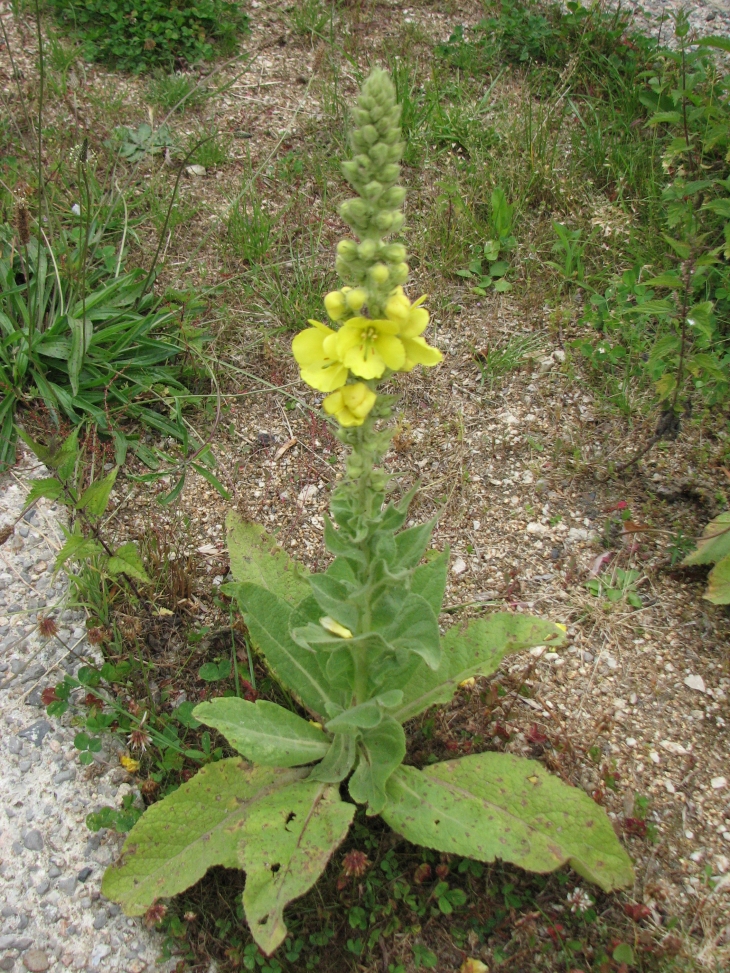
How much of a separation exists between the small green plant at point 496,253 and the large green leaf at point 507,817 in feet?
8.20

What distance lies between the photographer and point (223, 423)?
3766 mm

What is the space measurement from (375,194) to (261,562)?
5.10 ft

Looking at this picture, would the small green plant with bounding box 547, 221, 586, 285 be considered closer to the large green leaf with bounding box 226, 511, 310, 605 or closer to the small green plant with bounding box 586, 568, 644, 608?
the small green plant with bounding box 586, 568, 644, 608

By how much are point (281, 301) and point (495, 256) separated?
3.82 ft

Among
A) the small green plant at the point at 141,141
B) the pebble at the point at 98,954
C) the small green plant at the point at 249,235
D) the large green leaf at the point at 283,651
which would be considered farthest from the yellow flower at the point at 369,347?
the small green plant at the point at 141,141

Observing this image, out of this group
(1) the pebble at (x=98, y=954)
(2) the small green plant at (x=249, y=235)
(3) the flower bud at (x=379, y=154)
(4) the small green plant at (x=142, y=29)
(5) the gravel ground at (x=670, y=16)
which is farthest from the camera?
(5) the gravel ground at (x=670, y=16)

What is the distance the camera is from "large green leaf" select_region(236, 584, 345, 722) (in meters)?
2.69

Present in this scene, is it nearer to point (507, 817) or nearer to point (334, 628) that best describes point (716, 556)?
point (507, 817)

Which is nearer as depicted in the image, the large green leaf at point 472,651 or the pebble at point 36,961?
the pebble at point 36,961

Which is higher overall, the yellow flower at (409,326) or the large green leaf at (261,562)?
the yellow flower at (409,326)

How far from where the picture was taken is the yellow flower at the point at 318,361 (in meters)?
1.92

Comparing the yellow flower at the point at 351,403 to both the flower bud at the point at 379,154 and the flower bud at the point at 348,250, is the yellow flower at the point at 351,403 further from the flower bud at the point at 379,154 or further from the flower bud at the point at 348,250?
the flower bud at the point at 379,154

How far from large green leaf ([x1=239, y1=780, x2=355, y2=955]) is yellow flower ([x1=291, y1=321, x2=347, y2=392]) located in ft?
4.39

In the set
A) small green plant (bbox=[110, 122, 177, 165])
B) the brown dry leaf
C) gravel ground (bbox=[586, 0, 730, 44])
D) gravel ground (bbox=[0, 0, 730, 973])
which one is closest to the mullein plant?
gravel ground (bbox=[0, 0, 730, 973])
